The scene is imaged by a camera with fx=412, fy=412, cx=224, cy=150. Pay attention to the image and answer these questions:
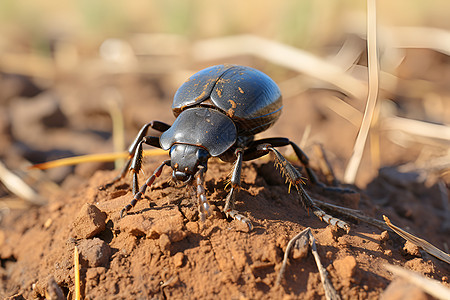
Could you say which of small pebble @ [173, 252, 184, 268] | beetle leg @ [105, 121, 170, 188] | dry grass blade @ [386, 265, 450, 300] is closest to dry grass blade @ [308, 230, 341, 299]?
dry grass blade @ [386, 265, 450, 300]

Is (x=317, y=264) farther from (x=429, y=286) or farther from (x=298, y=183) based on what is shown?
(x=298, y=183)

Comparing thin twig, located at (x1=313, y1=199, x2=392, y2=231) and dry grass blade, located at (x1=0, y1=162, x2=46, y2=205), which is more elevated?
thin twig, located at (x1=313, y1=199, x2=392, y2=231)

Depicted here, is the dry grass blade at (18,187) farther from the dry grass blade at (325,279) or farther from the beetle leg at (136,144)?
the dry grass blade at (325,279)

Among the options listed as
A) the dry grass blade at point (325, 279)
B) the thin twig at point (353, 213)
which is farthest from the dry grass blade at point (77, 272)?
the thin twig at point (353, 213)

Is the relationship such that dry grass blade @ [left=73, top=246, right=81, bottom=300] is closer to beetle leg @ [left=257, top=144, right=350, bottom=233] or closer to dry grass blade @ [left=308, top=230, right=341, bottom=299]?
dry grass blade @ [left=308, top=230, right=341, bottom=299]

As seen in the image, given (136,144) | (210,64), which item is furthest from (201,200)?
(210,64)

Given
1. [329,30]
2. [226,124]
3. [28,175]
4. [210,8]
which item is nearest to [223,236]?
[226,124]
